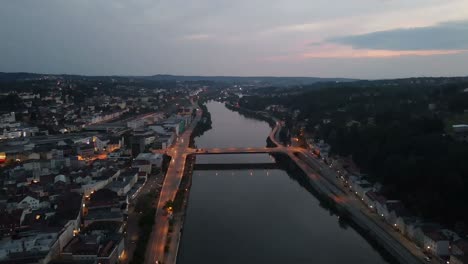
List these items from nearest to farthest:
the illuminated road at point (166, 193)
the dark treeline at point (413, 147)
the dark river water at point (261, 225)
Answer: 1. the illuminated road at point (166, 193)
2. the dark river water at point (261, 225)
3. the dark treeline at point (413, 147)

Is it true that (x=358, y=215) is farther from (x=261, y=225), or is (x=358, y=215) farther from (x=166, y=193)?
(x=166, y=193)

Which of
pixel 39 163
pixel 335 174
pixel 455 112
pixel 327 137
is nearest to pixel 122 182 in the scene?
pixel 39 163

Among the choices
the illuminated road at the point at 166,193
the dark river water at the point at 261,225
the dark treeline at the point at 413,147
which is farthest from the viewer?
the dark treeline at the point at 413,147

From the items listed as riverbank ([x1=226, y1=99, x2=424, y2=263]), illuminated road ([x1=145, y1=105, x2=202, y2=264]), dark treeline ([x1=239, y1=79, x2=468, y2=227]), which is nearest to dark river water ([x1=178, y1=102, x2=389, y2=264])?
riverbank ([x1=226, y1=99, x2=424, y2=263])

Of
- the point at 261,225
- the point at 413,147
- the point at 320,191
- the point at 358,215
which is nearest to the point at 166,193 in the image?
the point at 261,225

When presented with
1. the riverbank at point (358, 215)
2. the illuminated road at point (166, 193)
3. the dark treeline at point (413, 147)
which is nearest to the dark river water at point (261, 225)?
the riverbank at point (358, 215)

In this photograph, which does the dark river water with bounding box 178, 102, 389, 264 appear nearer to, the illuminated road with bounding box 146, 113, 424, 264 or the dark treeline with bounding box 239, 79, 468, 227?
the illuminated road with bounding box 146, 113, 424, 264

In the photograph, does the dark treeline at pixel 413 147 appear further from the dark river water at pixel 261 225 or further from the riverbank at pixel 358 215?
the dark river water at pixel 261 225
